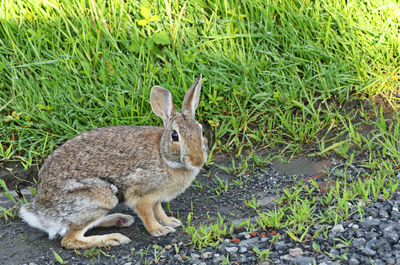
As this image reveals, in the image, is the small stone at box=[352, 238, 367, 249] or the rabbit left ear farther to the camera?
the rabbit left ear

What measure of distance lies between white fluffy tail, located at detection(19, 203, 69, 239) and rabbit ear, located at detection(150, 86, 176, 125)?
1187 mm

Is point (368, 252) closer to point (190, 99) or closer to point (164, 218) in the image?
point (164, 218)

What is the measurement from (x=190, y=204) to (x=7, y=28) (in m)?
2.81

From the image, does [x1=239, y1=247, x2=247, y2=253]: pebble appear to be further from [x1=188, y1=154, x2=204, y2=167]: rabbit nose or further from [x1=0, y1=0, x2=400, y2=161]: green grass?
[x1=0, y1=0, x2=400, y2=161]: green grass

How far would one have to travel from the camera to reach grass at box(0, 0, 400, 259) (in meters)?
6.00

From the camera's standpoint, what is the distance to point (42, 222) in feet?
16.4

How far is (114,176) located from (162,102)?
0.73 m

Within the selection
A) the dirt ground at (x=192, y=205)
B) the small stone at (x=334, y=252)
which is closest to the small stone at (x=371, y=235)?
the small stone at (x=334, y=252)

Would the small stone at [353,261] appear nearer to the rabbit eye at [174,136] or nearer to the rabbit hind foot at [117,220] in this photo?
the rabbit eye at [174,136]

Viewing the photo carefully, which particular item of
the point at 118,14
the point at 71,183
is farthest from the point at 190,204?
the point at 118,14

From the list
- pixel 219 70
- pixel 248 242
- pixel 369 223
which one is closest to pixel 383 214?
pixel 369 223

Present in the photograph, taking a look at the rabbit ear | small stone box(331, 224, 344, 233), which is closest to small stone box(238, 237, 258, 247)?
small stone box(331, 224, 344, 233)

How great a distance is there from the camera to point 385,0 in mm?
6355

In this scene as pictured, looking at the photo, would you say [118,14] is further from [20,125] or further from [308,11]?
[308,11]
